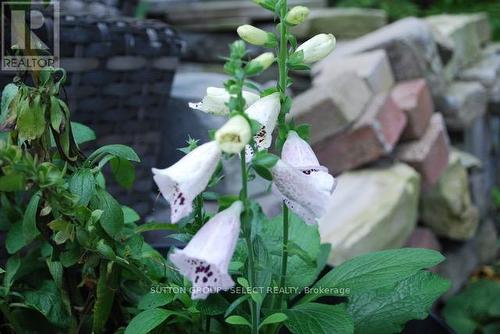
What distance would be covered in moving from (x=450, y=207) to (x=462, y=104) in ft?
1.52

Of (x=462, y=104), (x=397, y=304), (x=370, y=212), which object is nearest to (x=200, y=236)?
(x=397, y=304)

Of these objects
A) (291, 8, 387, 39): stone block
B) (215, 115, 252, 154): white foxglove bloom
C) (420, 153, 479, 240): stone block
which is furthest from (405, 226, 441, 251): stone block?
(215, 115, 252, 154): white foxglove bloom

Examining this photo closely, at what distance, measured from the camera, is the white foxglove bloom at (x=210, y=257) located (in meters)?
0.63

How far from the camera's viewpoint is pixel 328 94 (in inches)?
76.3

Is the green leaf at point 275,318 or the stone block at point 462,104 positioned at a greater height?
the green leaf at point 275,318

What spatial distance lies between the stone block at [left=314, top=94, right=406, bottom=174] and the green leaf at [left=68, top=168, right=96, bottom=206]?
1236 millimetres

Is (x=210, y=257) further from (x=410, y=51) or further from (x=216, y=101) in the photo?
(x=410, y=51)

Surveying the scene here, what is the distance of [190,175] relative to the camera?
2.13ft

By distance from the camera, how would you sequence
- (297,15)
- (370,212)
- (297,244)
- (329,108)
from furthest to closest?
(329,108)
(370,212)
(297,244)
(297,15)

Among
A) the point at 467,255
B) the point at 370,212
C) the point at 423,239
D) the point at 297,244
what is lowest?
the point at 467,255

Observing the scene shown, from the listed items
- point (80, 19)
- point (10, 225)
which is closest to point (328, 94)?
point (80, 19)

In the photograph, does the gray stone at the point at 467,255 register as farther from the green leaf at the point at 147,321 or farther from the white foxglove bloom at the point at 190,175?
the white foxglove bloom at the point at 190,175

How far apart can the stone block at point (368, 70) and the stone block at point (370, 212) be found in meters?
0.29

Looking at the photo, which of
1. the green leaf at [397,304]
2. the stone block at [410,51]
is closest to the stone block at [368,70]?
the stone block at [410,51]
